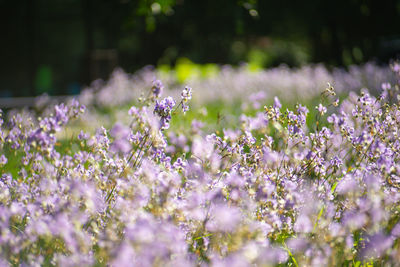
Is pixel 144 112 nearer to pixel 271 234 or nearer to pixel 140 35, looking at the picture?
→ pixel 271 234

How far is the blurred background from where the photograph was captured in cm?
1193

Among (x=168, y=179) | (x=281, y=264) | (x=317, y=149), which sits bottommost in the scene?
(x=281, y=264)

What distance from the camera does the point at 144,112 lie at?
102 inches

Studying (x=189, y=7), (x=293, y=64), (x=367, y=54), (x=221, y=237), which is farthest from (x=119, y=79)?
(x=293, y=64)

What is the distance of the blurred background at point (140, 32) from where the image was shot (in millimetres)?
11930

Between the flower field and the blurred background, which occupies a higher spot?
the blurred background

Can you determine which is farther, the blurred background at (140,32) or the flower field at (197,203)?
the blurred background at (140,32)

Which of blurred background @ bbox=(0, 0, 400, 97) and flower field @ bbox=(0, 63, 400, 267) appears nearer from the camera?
flower field @ bbox=(0, 63, 400, 267)

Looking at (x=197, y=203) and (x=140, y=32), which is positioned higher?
(x=140, y=32)

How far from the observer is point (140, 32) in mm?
20000

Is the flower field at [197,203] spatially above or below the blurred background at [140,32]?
below

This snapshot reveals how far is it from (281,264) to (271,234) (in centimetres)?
21

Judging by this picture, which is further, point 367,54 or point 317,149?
point 367,54

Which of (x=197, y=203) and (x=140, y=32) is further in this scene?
(x=140, y=32)
